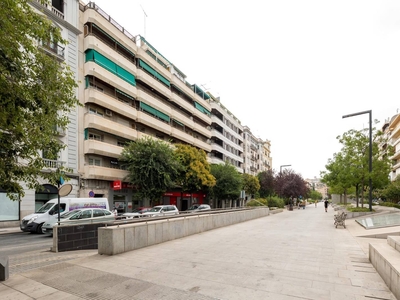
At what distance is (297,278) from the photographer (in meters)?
5.75

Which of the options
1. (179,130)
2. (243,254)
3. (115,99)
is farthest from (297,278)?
(179,130)

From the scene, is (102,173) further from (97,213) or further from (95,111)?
(97,213)

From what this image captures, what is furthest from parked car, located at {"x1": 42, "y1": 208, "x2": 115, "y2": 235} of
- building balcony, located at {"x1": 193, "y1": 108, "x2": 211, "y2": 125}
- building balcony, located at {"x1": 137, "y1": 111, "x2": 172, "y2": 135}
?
building balcony, located at {"x1": 193, "y1": 108, "x2": 211, "y2": 125}

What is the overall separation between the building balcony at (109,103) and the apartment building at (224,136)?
21.9 meters

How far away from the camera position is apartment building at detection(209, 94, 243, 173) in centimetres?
5172

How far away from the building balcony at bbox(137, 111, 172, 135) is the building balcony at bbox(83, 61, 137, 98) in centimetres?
236

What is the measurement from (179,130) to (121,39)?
47.2 ft

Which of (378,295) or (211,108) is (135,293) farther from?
(211,108)

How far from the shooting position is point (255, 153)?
258 feet

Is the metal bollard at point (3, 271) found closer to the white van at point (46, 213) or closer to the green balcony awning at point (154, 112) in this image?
the white van at point (46, 213)

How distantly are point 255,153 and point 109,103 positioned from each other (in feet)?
189

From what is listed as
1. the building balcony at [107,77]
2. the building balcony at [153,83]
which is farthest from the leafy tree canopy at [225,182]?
the building balcony at [107,77]

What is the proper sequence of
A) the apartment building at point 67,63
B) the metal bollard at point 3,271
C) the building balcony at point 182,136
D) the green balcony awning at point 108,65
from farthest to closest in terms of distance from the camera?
the building balcony at point 182,136 < the green balcony awning at point 108,65 < the apartment building at point 67,63 < the metal bollard at point 3,271

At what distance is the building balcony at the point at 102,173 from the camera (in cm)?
2470
